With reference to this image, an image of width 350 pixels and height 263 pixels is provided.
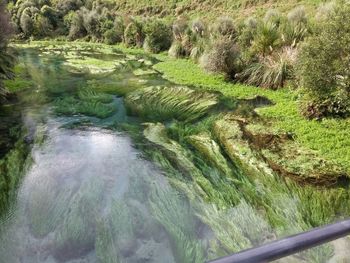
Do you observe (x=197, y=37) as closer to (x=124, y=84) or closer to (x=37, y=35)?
(x=124, y=84)

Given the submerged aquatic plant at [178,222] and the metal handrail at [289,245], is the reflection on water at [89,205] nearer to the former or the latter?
the submerged aquatic plant at [178,222]

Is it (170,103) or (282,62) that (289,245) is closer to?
(170,103)

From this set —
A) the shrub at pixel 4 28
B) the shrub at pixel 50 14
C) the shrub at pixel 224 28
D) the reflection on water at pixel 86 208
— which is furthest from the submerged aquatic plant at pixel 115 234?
the shrub at pixel 50 14

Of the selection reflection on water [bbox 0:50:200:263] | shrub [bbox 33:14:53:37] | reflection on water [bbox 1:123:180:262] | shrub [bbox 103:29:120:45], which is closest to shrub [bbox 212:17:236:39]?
reflection on water [bbox 0:50:200:263]

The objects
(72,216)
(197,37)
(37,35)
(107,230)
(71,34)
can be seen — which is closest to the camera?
(107,230)

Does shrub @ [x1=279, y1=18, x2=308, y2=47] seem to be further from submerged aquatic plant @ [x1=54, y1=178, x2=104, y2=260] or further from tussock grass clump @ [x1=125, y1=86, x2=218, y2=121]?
submerged aquatic plant @ [x1=54, y1=178, x2=104, y2=260]

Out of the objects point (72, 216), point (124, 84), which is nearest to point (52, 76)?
point (124, 84)

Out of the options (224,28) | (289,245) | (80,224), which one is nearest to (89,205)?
(80,224)
